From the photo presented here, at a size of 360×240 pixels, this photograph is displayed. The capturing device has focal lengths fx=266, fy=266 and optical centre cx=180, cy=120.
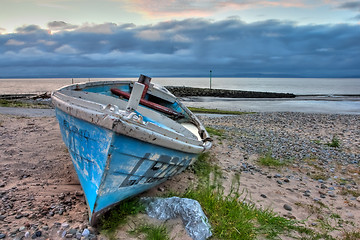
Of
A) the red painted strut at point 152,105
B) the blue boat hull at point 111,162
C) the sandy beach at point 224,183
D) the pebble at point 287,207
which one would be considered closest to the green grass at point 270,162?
the sandy beach at point 224,183

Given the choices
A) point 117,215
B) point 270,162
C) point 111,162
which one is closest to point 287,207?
point 270,162

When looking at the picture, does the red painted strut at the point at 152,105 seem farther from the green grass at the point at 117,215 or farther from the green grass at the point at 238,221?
the green grass at the point at 117,215

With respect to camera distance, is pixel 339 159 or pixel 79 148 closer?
pixel 79 148

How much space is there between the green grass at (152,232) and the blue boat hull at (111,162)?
60 cm

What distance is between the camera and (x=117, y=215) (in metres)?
4.29

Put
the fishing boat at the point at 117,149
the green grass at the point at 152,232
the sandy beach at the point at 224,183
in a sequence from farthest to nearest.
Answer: the sandy beach at the point at 224,183 → the green grass at the point at 152,232 → the fishing boat at the point at 117,149

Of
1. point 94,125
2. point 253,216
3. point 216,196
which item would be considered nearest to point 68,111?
point 94,125

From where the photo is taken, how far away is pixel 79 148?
445 centimetres

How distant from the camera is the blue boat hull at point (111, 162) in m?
3.71

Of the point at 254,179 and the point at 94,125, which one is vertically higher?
the point at 94,125

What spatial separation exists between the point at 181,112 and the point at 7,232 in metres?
6.53

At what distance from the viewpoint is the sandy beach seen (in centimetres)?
424

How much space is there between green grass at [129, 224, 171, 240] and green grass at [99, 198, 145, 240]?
0.30m

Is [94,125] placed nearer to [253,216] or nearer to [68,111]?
[68,111]
